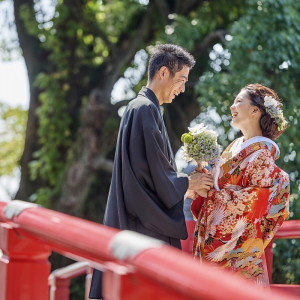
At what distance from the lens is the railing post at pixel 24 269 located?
2123 millimetres

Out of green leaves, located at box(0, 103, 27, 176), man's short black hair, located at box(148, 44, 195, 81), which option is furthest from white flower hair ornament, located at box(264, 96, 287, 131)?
green leaves, located at box(0, 103, 27, 176)

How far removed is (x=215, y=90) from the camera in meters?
7.11

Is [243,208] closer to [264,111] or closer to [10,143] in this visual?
[264,111]

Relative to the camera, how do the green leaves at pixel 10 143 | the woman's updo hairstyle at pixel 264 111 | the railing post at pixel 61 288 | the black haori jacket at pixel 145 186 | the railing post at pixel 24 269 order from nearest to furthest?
1. the railing post at pixel 24 269
2. the black haori jacket at pixel 145 186
3. the woman's updo hairstyle at pixel 264 111
4. the railing post at pixel 61 288
5. the green leaves at pixel 10 143

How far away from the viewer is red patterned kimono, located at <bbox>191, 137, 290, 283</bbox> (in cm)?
316

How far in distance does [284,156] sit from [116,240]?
5.41 m

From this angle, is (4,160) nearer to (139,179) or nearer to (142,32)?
(142,32)

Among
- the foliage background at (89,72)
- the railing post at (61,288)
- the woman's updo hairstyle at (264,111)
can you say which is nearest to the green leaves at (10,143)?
the foliage background at (89,72)

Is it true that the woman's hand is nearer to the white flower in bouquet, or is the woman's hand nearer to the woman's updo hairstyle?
the white flower in bouquet

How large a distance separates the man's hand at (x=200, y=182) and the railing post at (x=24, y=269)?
116cm

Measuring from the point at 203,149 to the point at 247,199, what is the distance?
30 centimetres

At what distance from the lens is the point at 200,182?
10.4ft

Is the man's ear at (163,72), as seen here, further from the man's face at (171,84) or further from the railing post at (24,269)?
the railing post at (24,269)

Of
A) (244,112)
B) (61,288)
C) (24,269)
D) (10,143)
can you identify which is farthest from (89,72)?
(10,143)
